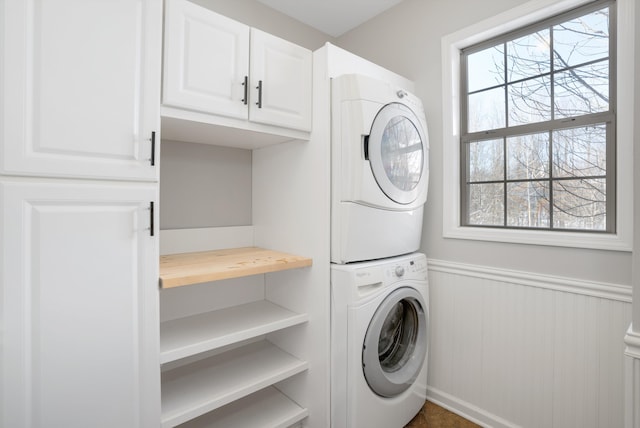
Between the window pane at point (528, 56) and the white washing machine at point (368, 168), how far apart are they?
0.71 metres

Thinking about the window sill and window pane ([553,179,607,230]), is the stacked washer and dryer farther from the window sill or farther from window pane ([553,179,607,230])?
window pane ([553,179,607,230])

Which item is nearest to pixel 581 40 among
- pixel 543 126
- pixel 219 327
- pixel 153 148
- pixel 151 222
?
pixel 543 126

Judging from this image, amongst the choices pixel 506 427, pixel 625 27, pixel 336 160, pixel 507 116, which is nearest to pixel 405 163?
pixel 336 160

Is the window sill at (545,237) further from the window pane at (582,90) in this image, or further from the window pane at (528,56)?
the window pane at (528,56)

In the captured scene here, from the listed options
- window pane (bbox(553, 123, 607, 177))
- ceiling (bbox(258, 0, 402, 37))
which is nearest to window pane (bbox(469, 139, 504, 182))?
window pane (bbox(553, 123, 607, 177))

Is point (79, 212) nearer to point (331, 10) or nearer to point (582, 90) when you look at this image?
point (331, 10)

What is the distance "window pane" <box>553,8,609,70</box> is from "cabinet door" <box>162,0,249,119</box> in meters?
1.65

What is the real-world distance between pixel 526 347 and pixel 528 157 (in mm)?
1052

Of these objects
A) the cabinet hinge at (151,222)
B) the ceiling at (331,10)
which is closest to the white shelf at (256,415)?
the cabinet hinge at (151,222)

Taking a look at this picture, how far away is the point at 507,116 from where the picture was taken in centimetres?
191

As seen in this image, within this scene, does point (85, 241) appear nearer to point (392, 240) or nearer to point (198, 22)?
point (198, 22)

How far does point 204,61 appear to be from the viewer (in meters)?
1.36

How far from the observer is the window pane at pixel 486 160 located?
6.36ft

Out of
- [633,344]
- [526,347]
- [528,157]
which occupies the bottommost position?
[526,347]
